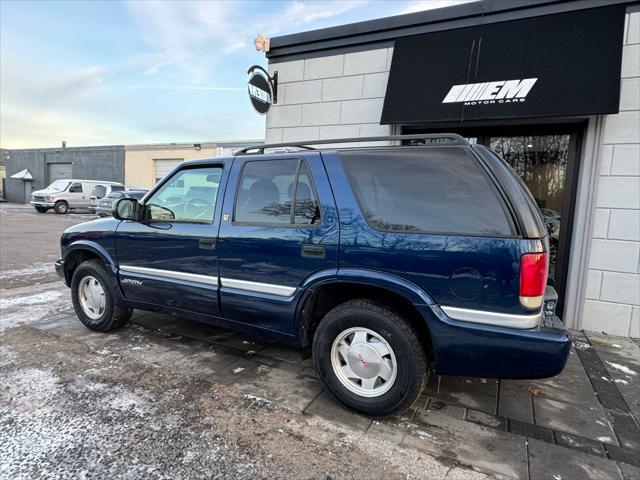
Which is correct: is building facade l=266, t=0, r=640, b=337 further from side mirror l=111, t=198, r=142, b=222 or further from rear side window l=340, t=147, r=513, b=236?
side mirror l=111, t=198, r=142, b=222

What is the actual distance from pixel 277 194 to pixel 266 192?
0.12 meters

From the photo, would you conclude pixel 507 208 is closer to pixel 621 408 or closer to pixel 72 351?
pixel 621 408

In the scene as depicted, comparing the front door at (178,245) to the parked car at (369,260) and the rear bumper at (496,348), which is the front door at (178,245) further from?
the rear bumper at (496,348)

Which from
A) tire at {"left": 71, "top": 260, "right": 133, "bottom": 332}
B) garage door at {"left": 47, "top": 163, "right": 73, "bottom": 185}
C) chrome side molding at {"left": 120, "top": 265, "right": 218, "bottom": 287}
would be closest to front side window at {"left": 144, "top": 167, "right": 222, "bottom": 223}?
chrome side molding at {"left": 120, "top": 265, "right": 218, "bottom": 287}

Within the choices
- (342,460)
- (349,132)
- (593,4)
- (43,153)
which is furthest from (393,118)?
(43,153)

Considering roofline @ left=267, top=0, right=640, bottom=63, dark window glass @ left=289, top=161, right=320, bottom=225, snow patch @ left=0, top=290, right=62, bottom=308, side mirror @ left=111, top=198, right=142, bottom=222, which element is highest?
roofline @ left=267, top=0, right=640, bottom=63

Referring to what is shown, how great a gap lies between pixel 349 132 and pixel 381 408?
4.56 metres

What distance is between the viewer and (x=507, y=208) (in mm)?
2383

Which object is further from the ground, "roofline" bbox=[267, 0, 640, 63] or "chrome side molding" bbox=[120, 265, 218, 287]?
"roofline" bbox=[267, 0, 640, 63]

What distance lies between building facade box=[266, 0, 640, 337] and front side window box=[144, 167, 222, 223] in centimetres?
298

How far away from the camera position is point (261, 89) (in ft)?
21.7

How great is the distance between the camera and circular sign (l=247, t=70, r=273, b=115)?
6.46 m

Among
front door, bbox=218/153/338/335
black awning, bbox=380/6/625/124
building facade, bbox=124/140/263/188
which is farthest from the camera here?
building facade, bbox=124/140/263/188

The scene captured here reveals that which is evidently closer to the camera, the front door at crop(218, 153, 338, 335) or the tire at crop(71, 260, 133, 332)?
the front door at crop(218, 153, 338, 335)
